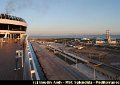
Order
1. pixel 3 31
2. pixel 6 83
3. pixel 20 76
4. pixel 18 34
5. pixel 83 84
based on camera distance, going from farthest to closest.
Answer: pixel 18 34 → pixel 3 31 → pixel 20 76 → pixel 83 84 → pixel 6 83

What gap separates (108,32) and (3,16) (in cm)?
11996

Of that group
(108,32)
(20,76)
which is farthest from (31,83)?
(108,32)

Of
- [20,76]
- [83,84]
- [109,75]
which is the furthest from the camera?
[109,75]

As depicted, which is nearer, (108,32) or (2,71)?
(2,71)

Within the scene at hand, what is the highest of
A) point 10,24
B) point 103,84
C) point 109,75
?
point 10,24

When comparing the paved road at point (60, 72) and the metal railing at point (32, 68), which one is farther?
the paved road at point (60, 72)

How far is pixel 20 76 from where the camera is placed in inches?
465

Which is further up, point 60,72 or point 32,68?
point 32,68

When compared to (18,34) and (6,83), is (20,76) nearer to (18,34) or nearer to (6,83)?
(6,83)

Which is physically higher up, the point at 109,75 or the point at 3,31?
the point at 3,31

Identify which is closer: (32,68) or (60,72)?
(32,68)

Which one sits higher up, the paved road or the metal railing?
the metal railing

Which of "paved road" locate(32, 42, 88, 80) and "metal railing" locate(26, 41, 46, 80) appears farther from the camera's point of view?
"paved road" locate(32, 42, 88, 80)

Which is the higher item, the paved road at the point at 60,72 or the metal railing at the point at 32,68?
the metal railing at the point at 32,68
